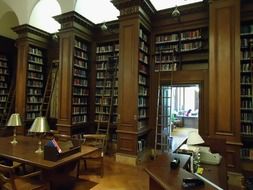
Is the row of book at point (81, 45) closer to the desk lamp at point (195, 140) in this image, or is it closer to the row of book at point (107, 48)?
the row of book at point (107, 48)

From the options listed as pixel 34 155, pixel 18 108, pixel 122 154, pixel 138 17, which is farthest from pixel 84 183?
pixel 18 108

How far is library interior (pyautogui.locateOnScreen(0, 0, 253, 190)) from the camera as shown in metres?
2.84

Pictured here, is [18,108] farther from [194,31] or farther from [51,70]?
[194,31]

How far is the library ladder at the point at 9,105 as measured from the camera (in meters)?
7.37

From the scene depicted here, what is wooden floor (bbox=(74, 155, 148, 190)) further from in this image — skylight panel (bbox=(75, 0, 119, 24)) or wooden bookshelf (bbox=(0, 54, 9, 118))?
wooden bookshelf (bbox=(0, 54, 9, 118))

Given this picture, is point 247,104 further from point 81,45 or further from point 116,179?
point 81,45

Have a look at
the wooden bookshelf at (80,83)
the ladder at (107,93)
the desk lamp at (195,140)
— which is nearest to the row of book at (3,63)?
the wooden bookshelf at (80,83)

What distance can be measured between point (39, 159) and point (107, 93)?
3517mm

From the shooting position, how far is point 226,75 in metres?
4.02

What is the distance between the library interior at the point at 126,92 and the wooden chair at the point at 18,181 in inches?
0.6

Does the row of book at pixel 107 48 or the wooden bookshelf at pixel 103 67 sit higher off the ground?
the row of book at pixel 107 48

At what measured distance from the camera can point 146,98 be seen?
17.8 feet

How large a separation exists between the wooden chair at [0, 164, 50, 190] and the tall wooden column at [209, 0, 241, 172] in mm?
3211

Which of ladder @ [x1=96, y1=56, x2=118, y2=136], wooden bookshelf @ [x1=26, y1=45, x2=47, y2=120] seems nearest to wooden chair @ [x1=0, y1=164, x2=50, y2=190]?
ladder @ [x1=96, y1=56, x2=118, y2=136]
